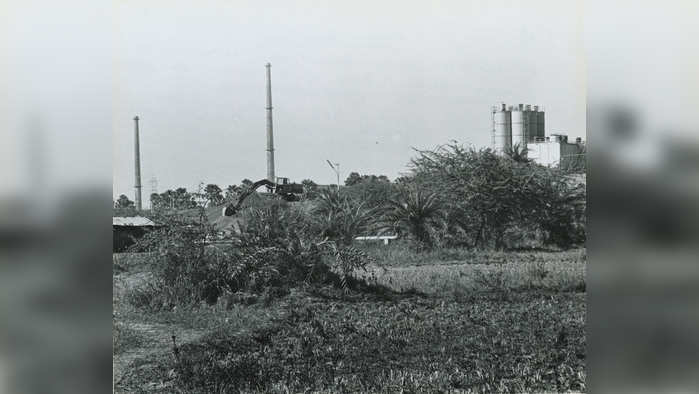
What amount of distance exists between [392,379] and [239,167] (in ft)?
6.25

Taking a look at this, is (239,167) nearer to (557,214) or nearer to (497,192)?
(497,192)

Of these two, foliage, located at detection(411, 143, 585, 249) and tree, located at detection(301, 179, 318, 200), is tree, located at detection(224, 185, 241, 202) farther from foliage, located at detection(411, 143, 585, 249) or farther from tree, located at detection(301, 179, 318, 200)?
foliage, located at detection(411, 143, 585, 249)

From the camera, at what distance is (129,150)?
5.68m

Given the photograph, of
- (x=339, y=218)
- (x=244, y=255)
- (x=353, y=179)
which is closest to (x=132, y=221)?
(x=244, y=255)

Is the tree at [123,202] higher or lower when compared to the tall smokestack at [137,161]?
lower

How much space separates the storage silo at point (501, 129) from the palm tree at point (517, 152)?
43mm

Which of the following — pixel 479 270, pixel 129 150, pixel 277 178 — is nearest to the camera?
pixel 129 150

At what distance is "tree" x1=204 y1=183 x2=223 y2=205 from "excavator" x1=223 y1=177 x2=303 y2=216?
86 mm

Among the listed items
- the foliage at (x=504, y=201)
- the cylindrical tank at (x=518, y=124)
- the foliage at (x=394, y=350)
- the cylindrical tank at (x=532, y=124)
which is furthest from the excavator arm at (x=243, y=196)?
the cylindrical tank at (x=532, y=124)

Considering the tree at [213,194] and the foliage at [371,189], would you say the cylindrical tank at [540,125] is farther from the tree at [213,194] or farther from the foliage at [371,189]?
the tree at [213,194]

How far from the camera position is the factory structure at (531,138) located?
616 centimetres

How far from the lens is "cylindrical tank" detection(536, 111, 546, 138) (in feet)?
20.2

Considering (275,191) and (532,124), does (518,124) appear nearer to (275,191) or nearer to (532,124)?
(532,124)
